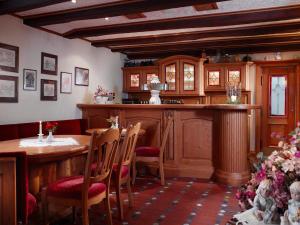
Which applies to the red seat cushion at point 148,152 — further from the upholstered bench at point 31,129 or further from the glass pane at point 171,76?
the glass pane at point 171,76

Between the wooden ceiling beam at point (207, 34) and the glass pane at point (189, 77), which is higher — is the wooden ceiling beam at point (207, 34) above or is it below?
above

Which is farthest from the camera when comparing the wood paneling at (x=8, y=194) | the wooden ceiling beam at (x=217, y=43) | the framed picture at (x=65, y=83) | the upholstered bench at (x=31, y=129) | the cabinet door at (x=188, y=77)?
the cabinet door at (x=188, y=77)

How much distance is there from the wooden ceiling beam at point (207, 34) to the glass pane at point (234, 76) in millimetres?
1515

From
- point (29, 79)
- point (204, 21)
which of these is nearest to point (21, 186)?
point (29, 79)

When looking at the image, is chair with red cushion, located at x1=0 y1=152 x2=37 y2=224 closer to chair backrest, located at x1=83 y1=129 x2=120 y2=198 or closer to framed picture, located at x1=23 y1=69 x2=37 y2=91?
chair backrest, located at x1=83 y1=129 x2=120 y2=198

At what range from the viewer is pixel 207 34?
5.20 m

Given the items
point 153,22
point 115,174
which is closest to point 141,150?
point 115,174

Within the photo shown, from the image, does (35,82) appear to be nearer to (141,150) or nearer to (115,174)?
(141,150)

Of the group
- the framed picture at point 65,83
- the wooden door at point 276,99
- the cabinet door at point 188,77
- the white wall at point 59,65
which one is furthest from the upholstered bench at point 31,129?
the wooden door at point 276,99

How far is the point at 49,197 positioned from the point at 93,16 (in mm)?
2493

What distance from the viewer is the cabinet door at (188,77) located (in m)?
6.59

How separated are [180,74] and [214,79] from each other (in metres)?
Result: 0.76

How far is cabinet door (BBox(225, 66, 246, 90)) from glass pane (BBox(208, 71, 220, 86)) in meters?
0.20

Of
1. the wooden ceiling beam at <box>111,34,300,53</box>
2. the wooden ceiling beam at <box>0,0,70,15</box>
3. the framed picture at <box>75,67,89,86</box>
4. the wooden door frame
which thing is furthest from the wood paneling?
the wooden door frame
